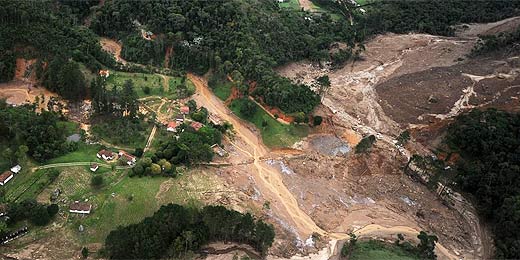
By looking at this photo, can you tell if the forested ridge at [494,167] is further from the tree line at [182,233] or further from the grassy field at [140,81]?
the grassy field at [140,81]

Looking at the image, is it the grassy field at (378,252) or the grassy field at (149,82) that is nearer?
the grassy field at (378,252)

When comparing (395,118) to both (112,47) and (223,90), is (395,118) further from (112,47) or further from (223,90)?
(112,47)

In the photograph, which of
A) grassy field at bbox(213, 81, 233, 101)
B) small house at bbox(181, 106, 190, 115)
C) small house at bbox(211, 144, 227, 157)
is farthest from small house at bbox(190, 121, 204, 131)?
grassy field at bbox(213, 81, 233, 101)

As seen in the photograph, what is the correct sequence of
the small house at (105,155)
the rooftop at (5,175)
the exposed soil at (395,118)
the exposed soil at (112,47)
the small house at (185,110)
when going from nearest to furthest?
the rooftop at (5,175), the small house at (105,155), the exposed soil at (395,118), the small house at (185,110), the exposed soil at (112,47)

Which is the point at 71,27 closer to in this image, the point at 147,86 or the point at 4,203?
the point at 147,86

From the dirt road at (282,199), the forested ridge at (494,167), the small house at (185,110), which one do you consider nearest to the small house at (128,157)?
the small house at (185,110)

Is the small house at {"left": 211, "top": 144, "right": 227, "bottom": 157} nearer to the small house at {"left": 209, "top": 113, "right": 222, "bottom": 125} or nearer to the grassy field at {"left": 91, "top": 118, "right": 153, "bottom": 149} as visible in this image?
the small house at {"left": 209, "top": 113, "right": 222, "bottom": 125}
